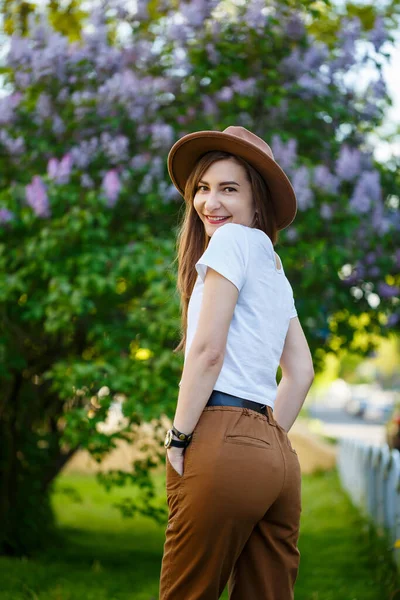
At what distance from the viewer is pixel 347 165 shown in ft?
17.6

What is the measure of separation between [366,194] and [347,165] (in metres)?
0.23

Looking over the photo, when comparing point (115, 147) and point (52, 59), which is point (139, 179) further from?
point (52, 59)

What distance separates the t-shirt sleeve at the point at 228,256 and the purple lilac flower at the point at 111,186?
280cm

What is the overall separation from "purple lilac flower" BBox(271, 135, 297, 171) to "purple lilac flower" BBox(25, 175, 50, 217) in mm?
1366

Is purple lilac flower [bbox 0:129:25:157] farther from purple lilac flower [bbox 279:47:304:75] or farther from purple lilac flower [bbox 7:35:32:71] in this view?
purple lilac flower [bbox 279:47:304:75]

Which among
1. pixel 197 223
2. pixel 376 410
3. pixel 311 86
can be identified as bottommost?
pixel 376 410

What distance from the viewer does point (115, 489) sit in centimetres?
1075

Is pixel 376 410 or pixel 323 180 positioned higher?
pixel 323 180

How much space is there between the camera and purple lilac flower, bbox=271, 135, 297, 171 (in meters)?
5.11

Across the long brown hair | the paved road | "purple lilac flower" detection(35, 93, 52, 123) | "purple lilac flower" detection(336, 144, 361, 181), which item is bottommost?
the paved road

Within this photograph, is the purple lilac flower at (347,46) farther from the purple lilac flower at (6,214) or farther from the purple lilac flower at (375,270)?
the purple lilac flower at (6,214)

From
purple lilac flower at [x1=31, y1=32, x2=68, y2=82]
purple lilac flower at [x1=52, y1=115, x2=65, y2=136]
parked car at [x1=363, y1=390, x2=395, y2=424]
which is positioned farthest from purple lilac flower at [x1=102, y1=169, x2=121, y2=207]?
parked car at [x1=363, y1=390, x2=395, y2=424]

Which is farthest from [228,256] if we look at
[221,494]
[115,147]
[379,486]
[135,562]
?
[379,486]

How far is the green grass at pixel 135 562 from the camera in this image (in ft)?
15.4
